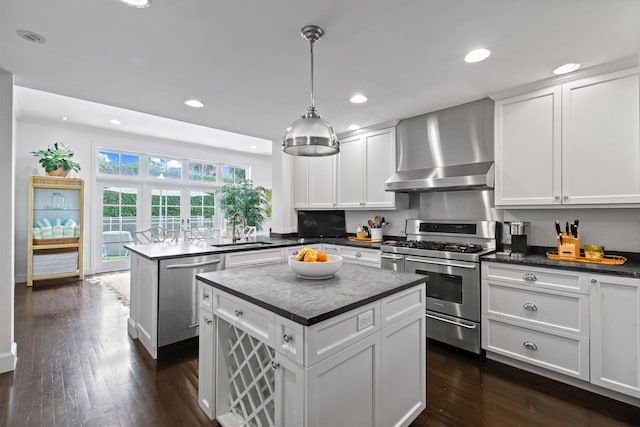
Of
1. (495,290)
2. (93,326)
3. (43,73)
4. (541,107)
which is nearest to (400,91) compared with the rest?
(541,107)

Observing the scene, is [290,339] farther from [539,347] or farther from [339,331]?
[539,347]

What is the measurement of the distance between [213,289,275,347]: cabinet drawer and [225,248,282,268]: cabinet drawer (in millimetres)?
1418

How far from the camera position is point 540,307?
2.29m

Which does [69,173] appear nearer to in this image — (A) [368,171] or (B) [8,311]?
(B) [8,311]

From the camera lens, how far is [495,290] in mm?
2516

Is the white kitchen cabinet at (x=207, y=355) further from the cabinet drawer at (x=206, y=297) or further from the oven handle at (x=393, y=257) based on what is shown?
the oven handle at (x=393, y=257)

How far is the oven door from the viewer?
8.57ft

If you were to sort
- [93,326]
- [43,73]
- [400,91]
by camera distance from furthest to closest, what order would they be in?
[93,326]
[400,91]
[43,73]

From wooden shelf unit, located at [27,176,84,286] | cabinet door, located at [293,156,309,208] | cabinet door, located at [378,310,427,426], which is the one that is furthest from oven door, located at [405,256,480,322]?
wooden shelf unit, located at [27,176,84,286]

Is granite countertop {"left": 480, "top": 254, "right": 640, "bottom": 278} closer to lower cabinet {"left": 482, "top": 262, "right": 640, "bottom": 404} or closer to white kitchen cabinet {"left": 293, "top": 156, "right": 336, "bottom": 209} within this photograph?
lower cabinet {"left": 482, "top": 262, "right": 640, "bottom": 404}

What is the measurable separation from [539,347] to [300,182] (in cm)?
334

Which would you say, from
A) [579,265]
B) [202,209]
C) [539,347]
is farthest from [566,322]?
[202,209]

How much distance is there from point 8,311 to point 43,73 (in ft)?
6.21

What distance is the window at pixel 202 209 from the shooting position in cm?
705
